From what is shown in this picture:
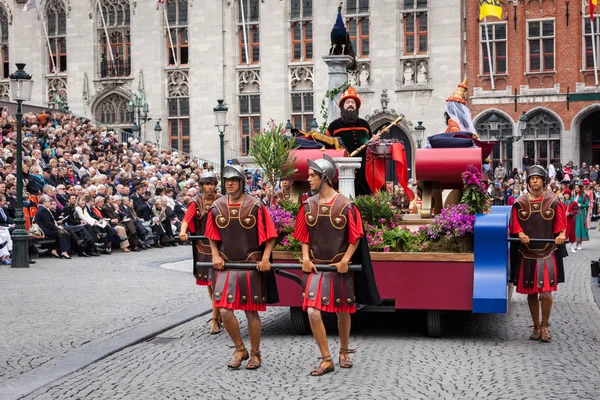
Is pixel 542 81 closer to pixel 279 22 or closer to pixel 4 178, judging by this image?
pixel 279 22

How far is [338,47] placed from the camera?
12.5 metres

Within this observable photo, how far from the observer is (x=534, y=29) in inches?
1539

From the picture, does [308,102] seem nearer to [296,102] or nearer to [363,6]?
[296,102]

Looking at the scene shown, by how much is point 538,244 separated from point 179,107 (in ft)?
115

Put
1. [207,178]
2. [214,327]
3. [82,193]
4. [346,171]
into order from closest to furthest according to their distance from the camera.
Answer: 1. [207,178]
2. [214,327]
3. [346,171]
4. [82,193]

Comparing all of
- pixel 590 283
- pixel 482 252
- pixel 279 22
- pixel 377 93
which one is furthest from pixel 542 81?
pixel 482 252

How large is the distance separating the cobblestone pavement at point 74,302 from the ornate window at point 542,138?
23.6 m

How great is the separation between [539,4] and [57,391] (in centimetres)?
3493

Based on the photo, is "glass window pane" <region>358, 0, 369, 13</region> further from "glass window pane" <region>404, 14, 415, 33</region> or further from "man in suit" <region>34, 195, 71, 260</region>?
"man in suit" <region>34, 195, 71, 260</region>

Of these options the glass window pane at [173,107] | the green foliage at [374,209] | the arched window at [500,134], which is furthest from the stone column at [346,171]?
the glass window pane at [173,107]

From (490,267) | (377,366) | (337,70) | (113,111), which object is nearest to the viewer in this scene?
(377,366)

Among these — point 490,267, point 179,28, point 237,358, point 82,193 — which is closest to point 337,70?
point 490,267

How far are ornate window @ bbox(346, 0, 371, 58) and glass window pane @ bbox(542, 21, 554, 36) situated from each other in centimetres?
744

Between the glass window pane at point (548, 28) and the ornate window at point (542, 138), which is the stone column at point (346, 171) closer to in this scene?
the ornate window at point (542, 138)
